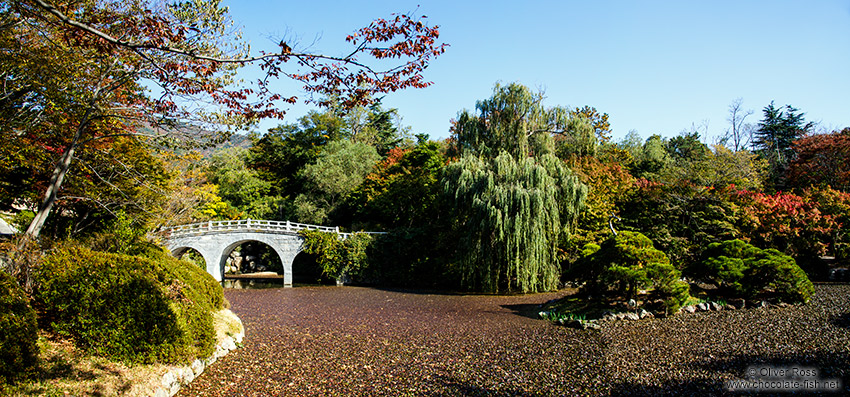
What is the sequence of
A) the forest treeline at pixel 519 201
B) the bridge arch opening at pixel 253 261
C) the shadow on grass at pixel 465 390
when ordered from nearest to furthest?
the shadow on grass at pixel 465 390 → the forest treeline at pixel 519 201 → the bridge arch opening at pixel 253 261

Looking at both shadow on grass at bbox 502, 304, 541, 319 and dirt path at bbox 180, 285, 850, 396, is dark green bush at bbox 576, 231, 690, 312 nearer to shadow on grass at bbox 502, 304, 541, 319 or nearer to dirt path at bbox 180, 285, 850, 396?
dirt path at bbox 180, 285, 850, 396

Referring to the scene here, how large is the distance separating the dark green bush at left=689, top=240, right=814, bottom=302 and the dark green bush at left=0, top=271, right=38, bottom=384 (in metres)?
13.1

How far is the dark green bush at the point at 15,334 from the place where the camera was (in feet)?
13.4

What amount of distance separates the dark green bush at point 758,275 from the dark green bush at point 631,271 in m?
1.01

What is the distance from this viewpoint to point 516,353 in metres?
7.27

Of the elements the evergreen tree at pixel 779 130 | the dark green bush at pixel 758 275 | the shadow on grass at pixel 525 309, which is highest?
the evergreen tree at pixel 779 130

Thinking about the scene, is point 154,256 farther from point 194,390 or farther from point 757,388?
point 757,388

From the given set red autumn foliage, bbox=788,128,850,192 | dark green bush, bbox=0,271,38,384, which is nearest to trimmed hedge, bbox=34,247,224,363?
dark green bush, bbox=0,271,38,384

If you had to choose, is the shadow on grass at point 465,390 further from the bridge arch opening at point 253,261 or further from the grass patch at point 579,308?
the bridge arch opening at point 253,261

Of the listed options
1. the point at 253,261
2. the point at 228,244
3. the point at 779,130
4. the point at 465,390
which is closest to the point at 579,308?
the point at 465,390

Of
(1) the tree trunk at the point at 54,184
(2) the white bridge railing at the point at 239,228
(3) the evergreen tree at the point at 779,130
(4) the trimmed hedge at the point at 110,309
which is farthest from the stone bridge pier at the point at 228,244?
(3) the evergreen tree at the point at 779,130

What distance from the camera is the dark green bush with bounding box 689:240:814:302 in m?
10.1

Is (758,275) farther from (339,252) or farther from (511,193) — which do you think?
(339,252)

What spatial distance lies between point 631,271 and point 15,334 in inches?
417
